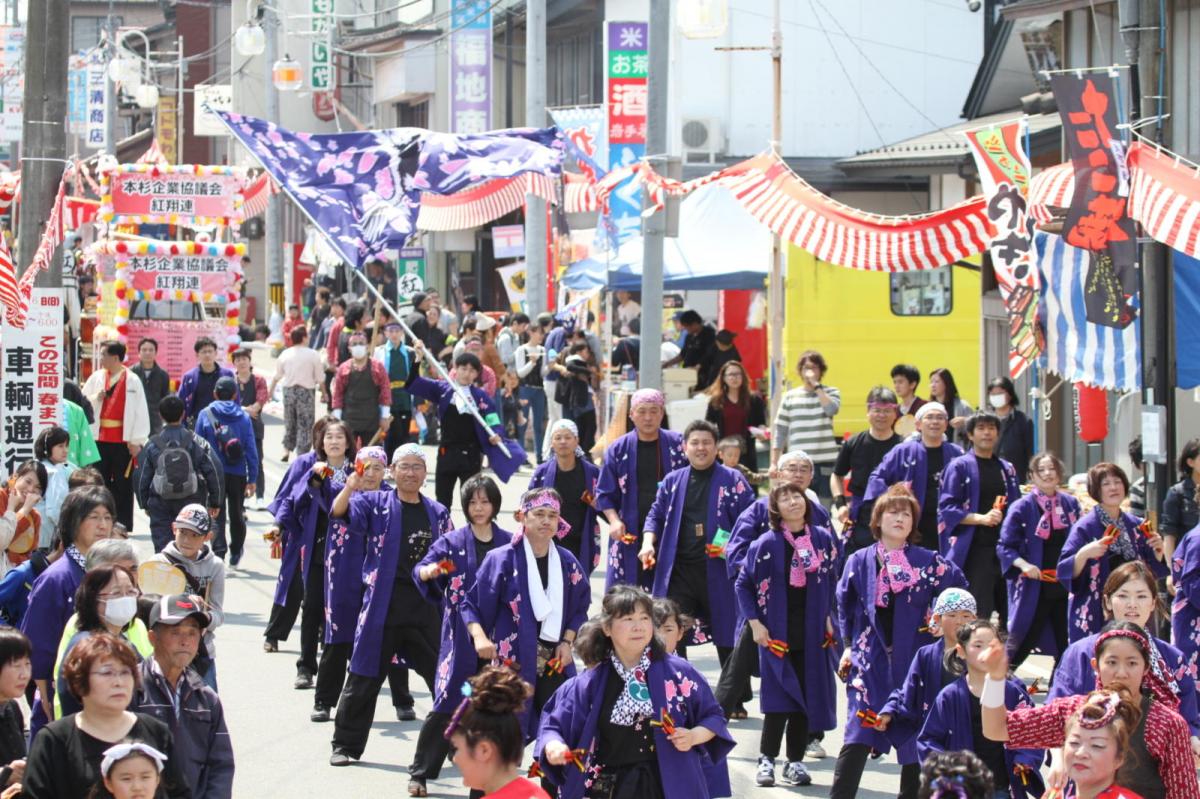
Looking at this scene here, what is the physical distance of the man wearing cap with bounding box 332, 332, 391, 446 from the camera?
1753cm

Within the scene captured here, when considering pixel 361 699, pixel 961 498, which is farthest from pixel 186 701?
pixel 961 498

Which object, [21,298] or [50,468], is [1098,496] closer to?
[50,468]

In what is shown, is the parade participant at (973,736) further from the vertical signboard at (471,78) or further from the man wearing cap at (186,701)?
the vertical signboard at (471,78)

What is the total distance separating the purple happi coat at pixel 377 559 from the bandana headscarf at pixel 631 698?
3.06m

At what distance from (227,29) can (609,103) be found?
4617 cm

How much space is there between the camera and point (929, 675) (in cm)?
738

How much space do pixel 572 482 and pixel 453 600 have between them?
2.75m

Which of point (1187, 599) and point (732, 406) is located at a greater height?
point (732, 406)

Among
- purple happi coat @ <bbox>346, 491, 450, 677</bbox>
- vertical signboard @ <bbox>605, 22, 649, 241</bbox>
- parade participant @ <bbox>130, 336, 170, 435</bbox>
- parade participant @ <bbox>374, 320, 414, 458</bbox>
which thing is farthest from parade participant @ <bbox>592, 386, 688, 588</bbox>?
vertical signboard @ <bbox>605, 22, 649, 241</bbox>

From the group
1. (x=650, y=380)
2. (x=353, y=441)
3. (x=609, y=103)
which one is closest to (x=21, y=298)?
(x=353, y=441)

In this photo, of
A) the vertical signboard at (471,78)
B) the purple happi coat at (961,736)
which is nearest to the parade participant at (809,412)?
the purple happi coat at (961,736)

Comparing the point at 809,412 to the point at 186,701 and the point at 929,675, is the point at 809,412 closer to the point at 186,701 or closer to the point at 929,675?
the point at 929,675

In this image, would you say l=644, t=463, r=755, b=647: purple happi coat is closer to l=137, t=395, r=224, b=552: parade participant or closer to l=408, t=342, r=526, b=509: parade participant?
l=137, t=395, r=224, b=552: parade participant

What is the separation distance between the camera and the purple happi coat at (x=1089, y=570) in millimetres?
10156
